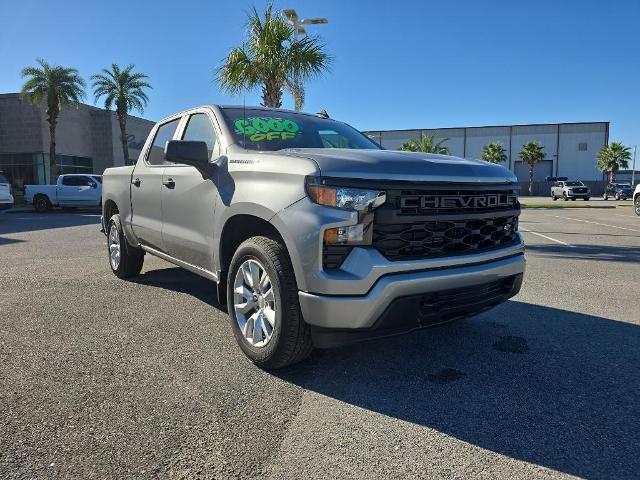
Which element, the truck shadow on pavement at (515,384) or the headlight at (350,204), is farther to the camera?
the headlight at (350,204)

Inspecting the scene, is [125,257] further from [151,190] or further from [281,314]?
[281,314]

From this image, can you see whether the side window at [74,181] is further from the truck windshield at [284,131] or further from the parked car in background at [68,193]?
the truck windshield at [284,131]

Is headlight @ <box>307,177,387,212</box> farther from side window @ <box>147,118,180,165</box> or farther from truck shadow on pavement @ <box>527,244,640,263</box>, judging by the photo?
truck shadow on pavement @ <box>527,244,640,263</box>

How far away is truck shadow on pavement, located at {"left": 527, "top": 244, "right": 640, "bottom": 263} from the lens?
27.2ft

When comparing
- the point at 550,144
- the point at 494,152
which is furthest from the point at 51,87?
the point at 550,144

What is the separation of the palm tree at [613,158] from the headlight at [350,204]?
70.0 metres

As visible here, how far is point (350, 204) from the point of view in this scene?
284 cm

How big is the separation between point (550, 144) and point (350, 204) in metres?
73.8

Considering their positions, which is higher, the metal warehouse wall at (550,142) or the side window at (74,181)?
the metal warehouse wall at (550,142)

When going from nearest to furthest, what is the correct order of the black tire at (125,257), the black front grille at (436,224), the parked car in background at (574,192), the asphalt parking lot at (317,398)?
the asphalt parking lot at (317,398)
the black front grille at (436,224)
the black tire at (125,257)
the parked car in background at (574,192)

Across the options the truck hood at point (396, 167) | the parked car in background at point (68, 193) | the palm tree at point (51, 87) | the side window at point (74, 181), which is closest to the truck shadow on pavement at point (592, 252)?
the truck hood at point (396, 167)

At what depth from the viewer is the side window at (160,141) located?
4.98 m

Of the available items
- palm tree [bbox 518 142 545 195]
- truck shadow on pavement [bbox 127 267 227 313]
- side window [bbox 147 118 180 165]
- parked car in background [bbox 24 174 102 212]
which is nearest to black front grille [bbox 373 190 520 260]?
truck shadow on pavement [bbox 127 267 227 313]

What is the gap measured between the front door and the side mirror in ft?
0.67
